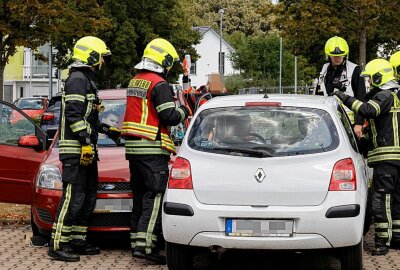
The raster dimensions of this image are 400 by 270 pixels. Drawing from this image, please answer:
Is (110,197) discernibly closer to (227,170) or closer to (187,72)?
(227,170)

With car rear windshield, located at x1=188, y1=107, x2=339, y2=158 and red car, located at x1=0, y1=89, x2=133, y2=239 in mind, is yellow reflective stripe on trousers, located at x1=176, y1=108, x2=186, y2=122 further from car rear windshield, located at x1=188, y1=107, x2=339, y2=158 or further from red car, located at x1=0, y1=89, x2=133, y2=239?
red car, located at x1=0, y1=89, x2=133, y2=239

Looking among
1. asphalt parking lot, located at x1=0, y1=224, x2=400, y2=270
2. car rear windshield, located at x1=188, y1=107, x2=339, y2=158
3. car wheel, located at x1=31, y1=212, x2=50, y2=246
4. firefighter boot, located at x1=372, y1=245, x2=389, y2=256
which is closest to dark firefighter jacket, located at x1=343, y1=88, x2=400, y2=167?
firefighter boot, located at x1=372, y1=245, x2=389, y2=256

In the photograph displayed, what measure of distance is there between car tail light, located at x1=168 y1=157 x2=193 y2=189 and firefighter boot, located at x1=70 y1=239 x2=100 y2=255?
171cm

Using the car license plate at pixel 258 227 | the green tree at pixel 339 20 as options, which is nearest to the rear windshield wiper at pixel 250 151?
Answer: the car license plate at pixel 258 227

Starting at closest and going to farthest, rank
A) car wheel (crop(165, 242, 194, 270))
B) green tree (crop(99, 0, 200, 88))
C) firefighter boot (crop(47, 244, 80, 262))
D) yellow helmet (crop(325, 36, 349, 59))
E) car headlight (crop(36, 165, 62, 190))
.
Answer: car wheel (crop(165, 242, 194, 270))
firefighter boot (crop(47, 244, 80, 262))
car headlight (crop(36, 165, 62, 190))
yellow helmet (crop(325, 36, 349, 59))
green tree (crop(99, 0, 200, 88))

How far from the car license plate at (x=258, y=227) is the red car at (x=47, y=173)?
6.03 ft

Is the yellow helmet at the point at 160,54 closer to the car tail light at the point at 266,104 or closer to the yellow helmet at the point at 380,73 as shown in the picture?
the car tail light at the point at 266,104

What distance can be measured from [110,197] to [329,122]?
250 cm

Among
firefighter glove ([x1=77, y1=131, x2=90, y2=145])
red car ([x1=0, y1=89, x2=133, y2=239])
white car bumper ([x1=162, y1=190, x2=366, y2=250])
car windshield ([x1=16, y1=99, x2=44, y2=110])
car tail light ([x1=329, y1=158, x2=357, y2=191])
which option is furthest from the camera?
car windshield ([x1=16, y1=99, x2=44, y2=110])

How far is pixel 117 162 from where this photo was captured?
8383 mm

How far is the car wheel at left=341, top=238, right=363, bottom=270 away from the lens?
21.8 ft

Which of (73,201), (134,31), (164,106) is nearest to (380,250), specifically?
(164,106)

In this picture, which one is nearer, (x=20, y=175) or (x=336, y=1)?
(x=20, y=175)

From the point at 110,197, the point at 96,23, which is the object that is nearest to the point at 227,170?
the point at 110,197
